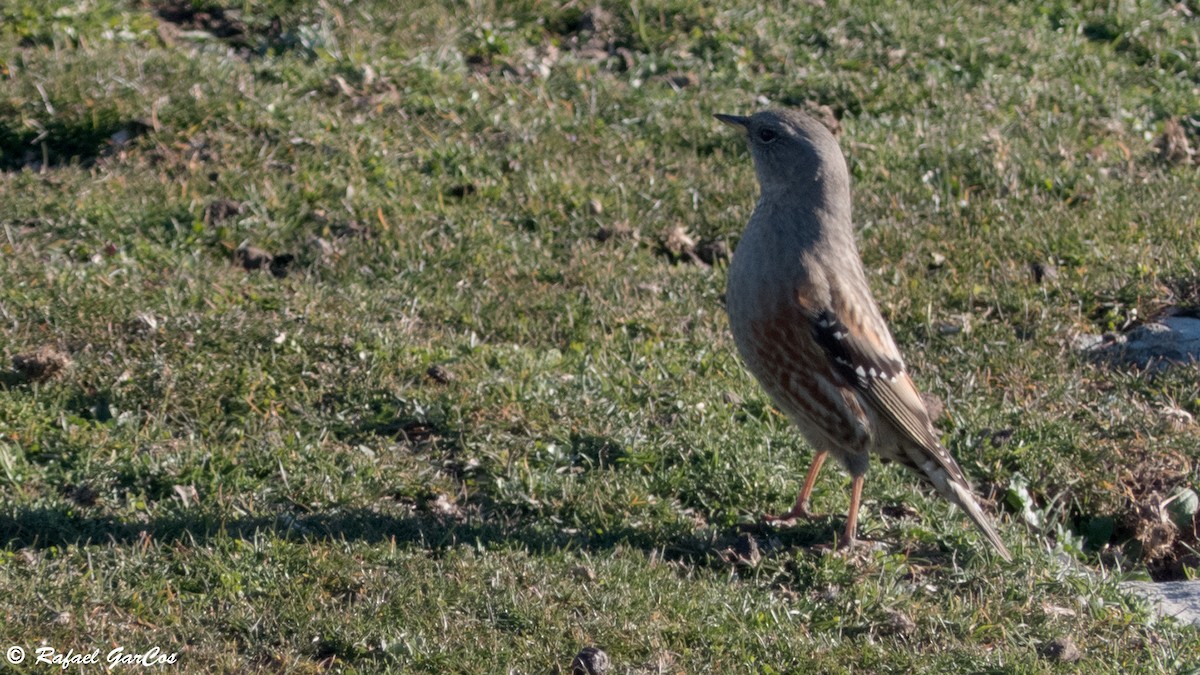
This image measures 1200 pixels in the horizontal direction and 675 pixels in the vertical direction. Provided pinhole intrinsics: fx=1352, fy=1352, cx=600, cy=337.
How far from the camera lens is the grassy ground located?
5.52 m

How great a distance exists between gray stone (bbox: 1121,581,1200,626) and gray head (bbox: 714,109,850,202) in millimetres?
2261

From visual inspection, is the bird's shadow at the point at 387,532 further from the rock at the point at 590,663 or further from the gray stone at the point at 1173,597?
the gray stone at the point at 1173,597

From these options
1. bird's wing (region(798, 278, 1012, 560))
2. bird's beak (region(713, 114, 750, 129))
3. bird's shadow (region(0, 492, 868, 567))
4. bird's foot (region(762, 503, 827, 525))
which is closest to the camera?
bird's shadow (region(0, 492, 868, 567))

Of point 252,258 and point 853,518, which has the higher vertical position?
point 853,518

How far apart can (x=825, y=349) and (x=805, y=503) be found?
799 mm

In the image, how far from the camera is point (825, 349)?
6.16m

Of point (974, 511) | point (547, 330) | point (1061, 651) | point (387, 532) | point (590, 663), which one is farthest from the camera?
point (547, 330)

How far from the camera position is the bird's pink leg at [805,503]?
639 centimetres

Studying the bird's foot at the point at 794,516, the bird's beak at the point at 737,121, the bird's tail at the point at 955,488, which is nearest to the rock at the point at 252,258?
the bird's beak at the point at 737,121

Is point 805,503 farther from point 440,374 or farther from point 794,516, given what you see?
point 440,374

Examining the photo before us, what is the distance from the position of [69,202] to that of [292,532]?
11.5 ft

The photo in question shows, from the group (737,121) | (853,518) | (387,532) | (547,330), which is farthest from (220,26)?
(853,518)

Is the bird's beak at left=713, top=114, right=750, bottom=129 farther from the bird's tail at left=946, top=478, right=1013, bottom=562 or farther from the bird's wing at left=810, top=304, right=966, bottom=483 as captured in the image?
the bird's tail at left=946, top=478, right=1013, bottom=562

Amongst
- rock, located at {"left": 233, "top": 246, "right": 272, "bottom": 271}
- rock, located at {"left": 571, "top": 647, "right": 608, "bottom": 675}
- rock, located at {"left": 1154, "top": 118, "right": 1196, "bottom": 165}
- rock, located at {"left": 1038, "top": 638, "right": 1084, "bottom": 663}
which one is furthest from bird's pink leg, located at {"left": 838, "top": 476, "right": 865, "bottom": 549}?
rock, located at {"left": 1154, "top": 118, "right": 1196, "bottom": 165}
